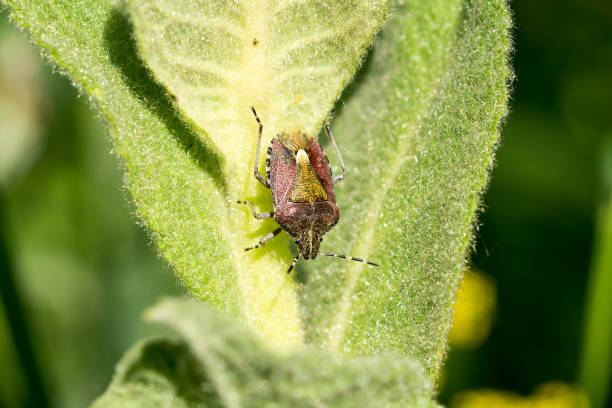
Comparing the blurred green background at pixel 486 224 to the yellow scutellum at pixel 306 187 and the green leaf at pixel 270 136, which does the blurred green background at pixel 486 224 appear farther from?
the green leaf at pixel 270 136

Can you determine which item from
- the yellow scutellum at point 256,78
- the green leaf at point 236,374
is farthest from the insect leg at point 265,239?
the green leaf at point 236,374

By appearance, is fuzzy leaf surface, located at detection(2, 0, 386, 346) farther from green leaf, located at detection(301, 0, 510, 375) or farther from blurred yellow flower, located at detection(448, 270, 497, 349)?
blurred yellow flower, located at detection(448, 270, 497, 349)

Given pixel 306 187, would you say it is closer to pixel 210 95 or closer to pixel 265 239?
pixel 265 239

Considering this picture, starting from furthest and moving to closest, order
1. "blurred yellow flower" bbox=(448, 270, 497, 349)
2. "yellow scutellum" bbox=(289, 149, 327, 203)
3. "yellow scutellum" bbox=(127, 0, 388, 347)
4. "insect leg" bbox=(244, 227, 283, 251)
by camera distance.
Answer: "blurred yellow flower" bbox=(448, 270, 497, 349) < "yellow scutellum" bbox=(289, 149, 327, 203) < "insect leg" bbox=(244, 227, 283, 251) < "yellow scutellum" bbox=(127, 0, 388, 347)

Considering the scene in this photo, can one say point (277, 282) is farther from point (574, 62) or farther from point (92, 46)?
point (574, 62)

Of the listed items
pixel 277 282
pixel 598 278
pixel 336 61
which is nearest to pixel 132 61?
pixel 336 61

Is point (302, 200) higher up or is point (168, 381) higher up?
A: point (168, 381)

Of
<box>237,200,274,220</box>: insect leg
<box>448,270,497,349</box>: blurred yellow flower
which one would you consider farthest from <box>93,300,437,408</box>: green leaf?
<box>448,270,497,349</box>: blurred yellow flower
